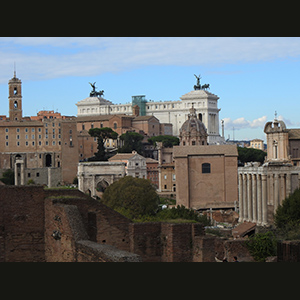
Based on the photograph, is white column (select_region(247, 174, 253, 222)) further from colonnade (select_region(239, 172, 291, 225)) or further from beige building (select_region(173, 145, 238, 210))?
beige building (select_region(173, 145, 238, 210))

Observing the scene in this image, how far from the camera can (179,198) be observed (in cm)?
6256

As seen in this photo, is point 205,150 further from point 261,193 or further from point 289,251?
point 289,251

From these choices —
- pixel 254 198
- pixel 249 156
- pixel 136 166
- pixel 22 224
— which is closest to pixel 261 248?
pixel 22 224

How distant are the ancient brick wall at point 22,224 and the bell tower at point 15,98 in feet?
262

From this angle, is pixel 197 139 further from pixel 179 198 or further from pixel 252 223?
pixel 252 223

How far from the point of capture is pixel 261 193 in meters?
50.4

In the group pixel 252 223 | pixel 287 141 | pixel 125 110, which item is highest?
pixel 125 110

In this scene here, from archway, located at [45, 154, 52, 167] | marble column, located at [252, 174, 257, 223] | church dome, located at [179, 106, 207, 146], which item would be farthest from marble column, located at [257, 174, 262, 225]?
archway, located at [45, 154, 52, 167]

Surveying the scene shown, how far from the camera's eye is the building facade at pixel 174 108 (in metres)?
124

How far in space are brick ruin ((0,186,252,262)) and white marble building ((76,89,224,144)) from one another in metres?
106

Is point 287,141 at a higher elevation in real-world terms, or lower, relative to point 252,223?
higher

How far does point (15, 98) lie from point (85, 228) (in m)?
81.1

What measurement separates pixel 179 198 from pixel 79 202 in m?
48.2

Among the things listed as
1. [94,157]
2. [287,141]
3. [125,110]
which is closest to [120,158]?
[94,157]
